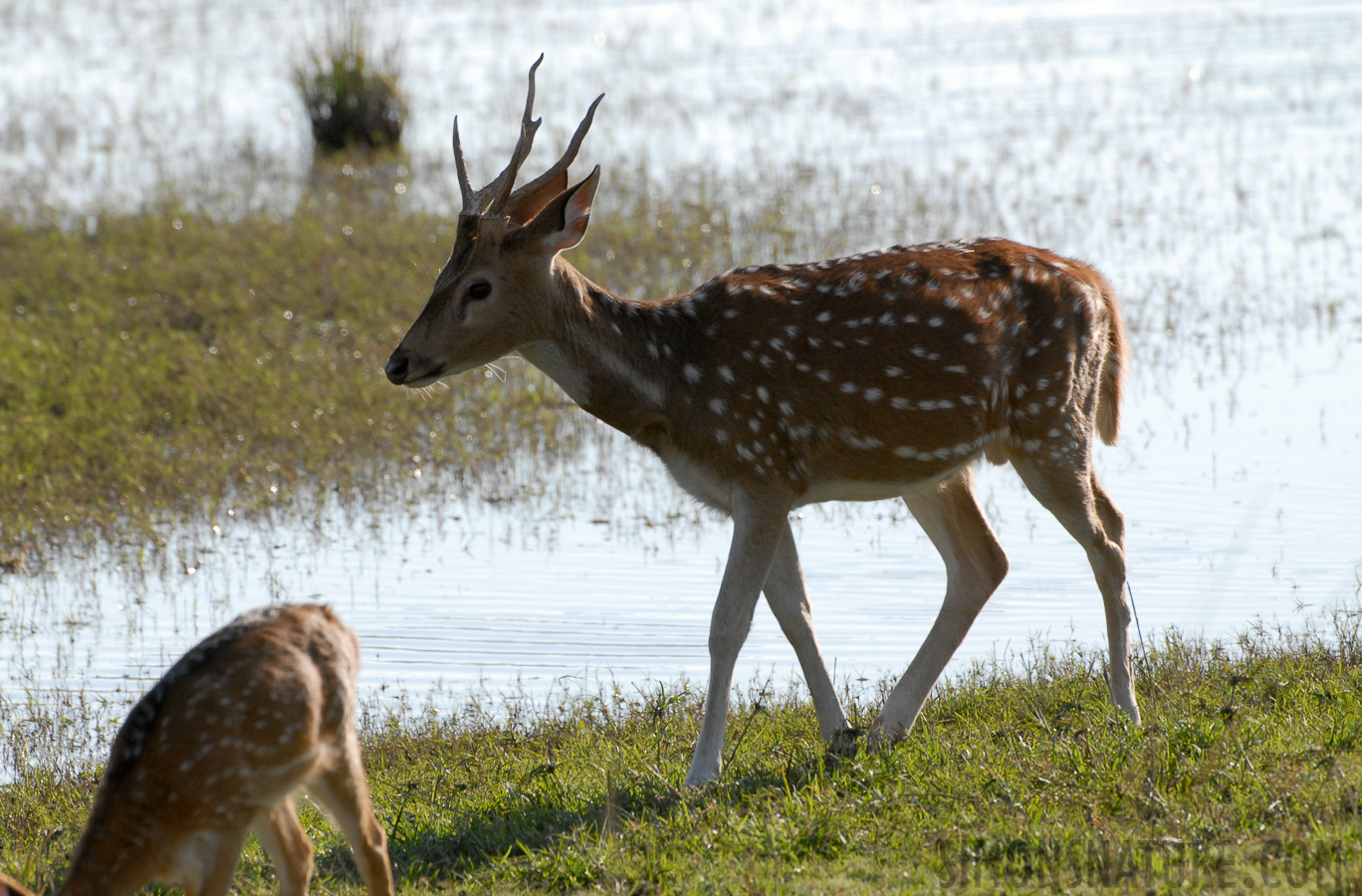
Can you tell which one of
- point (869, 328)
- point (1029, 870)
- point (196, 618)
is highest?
point (869, 328)

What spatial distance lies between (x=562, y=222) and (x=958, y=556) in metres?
2.20

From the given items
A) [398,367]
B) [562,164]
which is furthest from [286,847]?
[562,164]

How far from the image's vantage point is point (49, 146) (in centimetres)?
1942

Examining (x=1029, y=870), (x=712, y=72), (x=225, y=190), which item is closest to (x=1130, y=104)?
(x=712, y=72)

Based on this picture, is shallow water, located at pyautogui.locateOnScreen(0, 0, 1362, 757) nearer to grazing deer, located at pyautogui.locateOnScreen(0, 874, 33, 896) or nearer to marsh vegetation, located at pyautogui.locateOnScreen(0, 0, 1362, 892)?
marsh vegetation, located at pyautogui.locateOnScreen(0, 0, 1362, 892)

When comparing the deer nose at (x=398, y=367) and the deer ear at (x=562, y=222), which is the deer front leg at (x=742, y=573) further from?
the deer nose at (x=398, y=367)

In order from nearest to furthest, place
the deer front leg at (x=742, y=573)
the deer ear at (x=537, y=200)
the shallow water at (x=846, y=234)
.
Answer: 1. the deer front leg at (x=742, y=573)
2. the deer ear at (x=537, y=200)
3. the shallow water at (x=846, y=234)

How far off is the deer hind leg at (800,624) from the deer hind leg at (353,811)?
6.60ft

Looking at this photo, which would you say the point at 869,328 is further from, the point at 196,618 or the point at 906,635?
the point at 196,618

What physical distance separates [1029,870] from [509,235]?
3140 millimetres

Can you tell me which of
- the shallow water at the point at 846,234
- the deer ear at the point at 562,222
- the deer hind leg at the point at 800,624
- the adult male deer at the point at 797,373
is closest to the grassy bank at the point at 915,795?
the deer hind leg at the point at 800,624

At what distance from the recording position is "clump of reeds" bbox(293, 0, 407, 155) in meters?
19.0

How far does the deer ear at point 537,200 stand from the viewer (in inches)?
285

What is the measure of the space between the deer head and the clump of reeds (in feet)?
40.9
